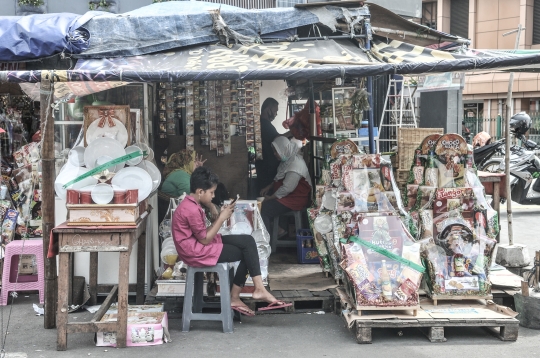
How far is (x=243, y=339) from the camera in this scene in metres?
5.78

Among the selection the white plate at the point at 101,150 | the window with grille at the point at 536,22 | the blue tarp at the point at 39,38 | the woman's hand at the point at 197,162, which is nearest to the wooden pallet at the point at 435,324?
the white plate at the point at 101,150

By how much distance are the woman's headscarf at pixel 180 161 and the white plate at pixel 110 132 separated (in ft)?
4.47

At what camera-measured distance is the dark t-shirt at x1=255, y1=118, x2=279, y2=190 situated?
29.7ft

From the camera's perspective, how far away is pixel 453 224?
6172 millimetres

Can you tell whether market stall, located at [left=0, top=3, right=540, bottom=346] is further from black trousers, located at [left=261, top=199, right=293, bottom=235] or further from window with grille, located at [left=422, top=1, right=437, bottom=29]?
window with grille, located at [left=422, top=1, right=437, bottom=29]

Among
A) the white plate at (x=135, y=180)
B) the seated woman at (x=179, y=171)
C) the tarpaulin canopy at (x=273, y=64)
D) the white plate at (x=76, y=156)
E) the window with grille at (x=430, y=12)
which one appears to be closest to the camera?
the tarpaulin canopy at (x=273, y=64)

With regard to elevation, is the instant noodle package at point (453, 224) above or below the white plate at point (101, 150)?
below

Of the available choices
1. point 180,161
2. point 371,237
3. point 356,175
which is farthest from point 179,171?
point 371,237

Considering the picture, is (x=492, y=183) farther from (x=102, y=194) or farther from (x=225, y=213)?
(x=102, y=194)

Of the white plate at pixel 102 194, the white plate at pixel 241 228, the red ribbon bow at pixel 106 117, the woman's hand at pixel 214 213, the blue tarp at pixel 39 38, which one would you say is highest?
the blue tarp at pixel 39 38

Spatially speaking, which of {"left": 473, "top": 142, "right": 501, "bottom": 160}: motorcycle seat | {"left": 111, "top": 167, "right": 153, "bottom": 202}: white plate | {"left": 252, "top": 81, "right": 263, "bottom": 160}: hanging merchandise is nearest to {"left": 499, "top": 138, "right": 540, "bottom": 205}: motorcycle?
{"left": 473, "top": 142, "right": 501, "bottom": 160}: motorcycle seat

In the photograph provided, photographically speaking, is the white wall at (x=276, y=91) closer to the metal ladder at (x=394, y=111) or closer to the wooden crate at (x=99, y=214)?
the metal ladder at (x=394, y=111)

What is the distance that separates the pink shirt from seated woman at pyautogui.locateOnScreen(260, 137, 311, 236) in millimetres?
2403

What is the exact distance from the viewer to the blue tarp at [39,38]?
6785 mm
